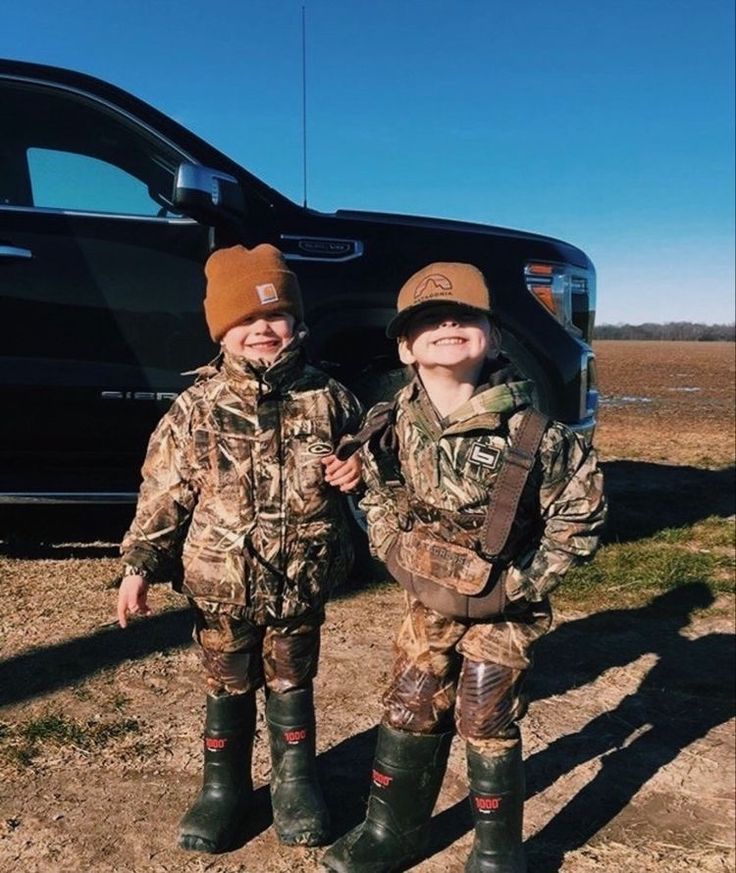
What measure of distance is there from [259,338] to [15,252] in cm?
200

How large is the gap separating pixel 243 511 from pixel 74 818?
95 centimetres

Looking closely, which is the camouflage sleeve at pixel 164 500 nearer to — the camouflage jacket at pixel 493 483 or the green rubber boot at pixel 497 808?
the camouflage jacket at pixel 493 483

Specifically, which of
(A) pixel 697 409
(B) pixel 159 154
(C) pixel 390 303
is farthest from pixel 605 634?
(A) pixel 697 409

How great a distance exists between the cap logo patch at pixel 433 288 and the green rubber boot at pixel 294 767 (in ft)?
3.47

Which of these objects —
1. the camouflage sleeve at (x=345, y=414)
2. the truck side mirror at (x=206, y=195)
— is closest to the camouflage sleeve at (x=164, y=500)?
the camouflage sleeve at (x=345, y=414)

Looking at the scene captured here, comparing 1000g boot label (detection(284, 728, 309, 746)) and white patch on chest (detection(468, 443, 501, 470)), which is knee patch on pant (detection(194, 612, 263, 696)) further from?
white patch on chest (detection(468, 443, 501, 470))

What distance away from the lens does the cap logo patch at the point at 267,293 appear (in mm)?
2191

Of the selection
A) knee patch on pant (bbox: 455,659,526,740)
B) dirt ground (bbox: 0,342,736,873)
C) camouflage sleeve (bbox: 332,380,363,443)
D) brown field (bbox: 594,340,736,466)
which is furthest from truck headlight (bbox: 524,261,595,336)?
brown field (bbox: 594,340,736,466)

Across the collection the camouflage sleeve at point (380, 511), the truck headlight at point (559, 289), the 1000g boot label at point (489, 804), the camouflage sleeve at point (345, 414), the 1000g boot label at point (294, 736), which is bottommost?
the 1000g boot label at point (489, 804)

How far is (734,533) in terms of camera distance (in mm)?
5570

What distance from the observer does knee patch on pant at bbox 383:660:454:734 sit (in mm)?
2113

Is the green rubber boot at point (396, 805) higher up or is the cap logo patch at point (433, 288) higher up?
the cap logo patch at point (433, 288)

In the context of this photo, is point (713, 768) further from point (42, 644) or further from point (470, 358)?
point (42, 644)

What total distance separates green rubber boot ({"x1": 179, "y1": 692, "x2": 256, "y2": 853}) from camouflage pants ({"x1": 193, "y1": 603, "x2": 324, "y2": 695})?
0.17 ft
